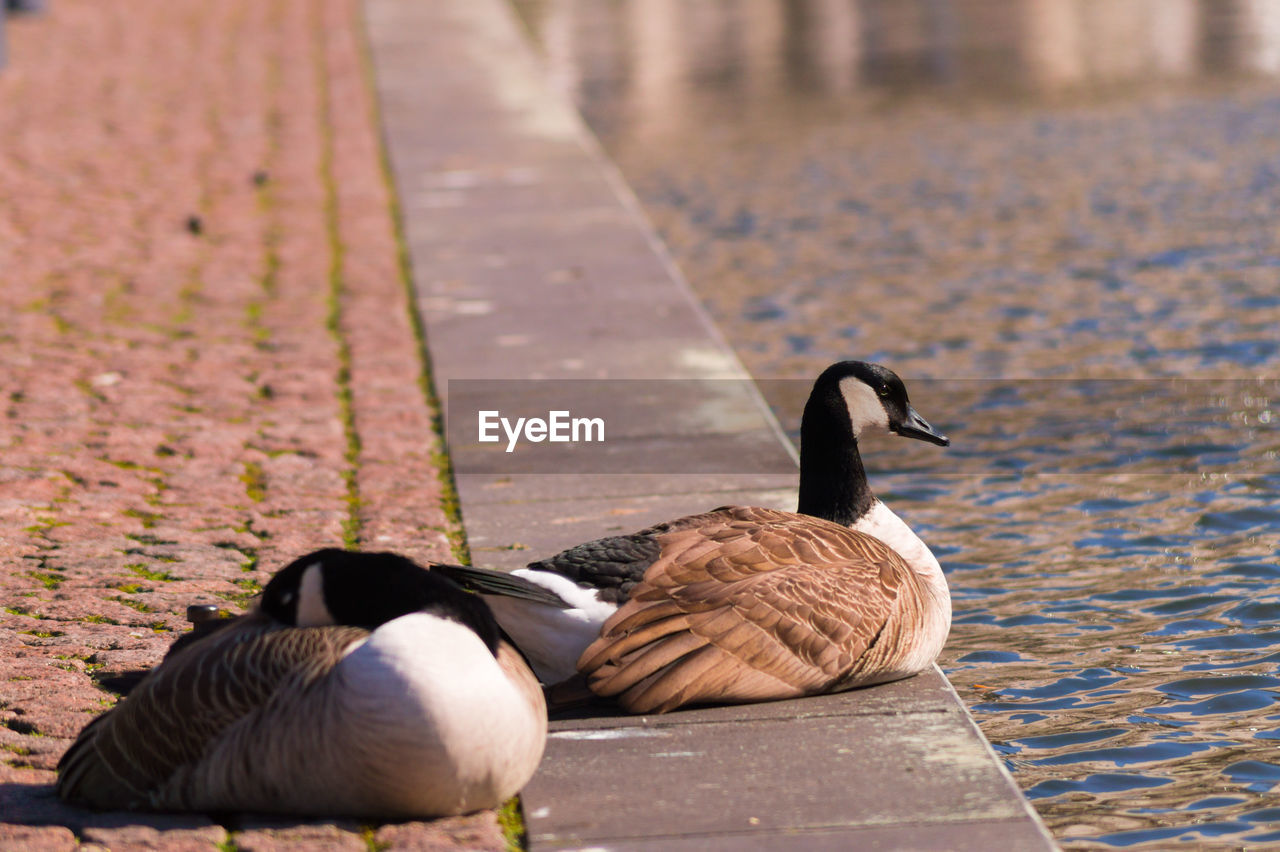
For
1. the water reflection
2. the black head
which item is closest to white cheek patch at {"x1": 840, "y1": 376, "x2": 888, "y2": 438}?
the black head

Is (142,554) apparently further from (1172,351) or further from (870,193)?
(870,193)

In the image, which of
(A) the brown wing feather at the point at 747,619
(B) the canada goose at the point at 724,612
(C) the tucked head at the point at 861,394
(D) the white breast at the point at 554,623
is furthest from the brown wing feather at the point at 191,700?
(C) the tucked head at the point at 861,394

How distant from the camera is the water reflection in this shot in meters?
21.1

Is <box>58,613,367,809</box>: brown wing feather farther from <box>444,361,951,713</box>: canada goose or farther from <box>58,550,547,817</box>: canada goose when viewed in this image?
<box>444,361,951,713</box>: canada goose

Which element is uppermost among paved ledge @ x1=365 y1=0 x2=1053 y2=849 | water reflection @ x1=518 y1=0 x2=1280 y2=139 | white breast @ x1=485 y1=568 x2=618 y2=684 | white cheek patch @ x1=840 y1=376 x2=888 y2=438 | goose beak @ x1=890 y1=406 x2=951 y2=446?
white cheek patch @ x1=840 y1=376 x2=888 y2=438

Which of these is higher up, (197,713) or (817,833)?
(197,713)

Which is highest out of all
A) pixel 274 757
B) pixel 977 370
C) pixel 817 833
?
pixel 274 757

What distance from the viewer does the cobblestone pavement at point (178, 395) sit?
5.74 m

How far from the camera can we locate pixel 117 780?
4.68 meters

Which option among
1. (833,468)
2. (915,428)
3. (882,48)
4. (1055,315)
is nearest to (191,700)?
(833,468)

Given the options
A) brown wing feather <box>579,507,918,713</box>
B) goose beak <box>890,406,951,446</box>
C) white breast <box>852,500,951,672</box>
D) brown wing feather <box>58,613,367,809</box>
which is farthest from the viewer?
goose beak <box>890,406,951,446</box>

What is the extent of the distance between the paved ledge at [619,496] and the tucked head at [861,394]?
3.37 feet

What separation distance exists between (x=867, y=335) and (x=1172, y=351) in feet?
6.50

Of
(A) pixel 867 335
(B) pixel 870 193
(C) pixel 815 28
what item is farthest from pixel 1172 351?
(C) pixel 815 28
